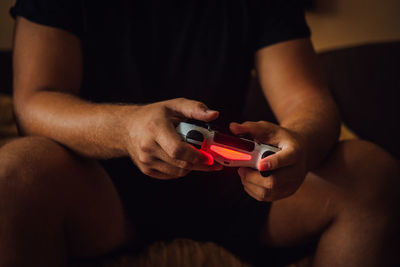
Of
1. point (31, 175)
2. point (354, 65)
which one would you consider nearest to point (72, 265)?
point (31, 175)

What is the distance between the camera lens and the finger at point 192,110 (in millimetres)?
443

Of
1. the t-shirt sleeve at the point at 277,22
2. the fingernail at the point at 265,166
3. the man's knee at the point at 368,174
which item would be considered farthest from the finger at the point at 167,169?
the t-shirt sleeve at the point at 277,22

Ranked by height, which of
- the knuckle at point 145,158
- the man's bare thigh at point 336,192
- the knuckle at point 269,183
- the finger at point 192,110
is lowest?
the man's bare thigh at point 336,192

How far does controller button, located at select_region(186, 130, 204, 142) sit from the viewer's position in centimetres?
44

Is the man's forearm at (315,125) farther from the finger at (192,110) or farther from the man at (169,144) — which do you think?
the finger at (192,110)

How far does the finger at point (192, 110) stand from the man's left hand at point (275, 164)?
0.05 metres

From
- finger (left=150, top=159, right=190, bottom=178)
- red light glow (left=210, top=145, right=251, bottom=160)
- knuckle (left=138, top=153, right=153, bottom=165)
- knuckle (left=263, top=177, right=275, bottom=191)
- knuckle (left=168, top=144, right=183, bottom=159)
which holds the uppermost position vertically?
knuckle (left=168, top=144, right=183, bottom=159)

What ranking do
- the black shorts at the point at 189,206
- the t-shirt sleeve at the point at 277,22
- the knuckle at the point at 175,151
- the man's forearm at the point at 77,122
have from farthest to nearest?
the t-shirt sleeve at the point at 277,22 < the black shorts at the point at 189,206 < the man's forearm at the point at 77,122 < the knuckle at the point at 175,151

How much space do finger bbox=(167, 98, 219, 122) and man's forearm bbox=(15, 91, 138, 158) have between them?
92 mm

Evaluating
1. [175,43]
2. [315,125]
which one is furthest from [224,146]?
[175,43]

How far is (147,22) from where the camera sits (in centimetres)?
78

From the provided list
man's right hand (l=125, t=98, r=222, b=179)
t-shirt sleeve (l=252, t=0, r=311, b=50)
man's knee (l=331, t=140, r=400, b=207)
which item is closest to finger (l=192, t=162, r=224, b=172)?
man's right hand (l=125, t=98, r=222, b=179)

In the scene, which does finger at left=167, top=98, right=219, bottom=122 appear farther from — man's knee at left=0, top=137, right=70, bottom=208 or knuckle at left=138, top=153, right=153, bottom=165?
man's knee at left=0, top=137, right=70, bottom=208

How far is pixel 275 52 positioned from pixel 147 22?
12.7 inches
